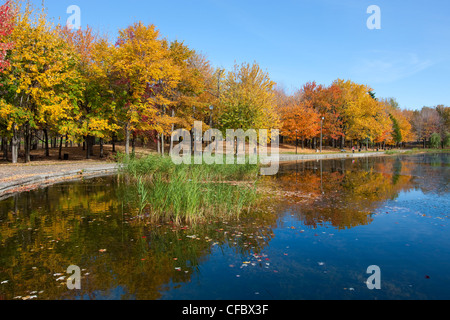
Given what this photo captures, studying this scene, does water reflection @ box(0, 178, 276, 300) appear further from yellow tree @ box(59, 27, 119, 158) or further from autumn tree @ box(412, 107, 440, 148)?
autumn tree @ box(412, 107, 440, 148)

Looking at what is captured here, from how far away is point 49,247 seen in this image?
6.12 m

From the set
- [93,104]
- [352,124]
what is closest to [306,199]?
[93,104]

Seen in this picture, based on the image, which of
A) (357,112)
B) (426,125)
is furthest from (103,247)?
(426,125)

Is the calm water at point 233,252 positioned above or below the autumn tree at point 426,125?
below

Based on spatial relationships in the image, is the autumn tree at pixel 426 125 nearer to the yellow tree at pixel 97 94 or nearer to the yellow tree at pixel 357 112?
the yellow tree at pixel 357 112

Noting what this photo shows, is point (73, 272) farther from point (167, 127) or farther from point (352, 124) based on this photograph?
point (352, 124)

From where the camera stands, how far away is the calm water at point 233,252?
4.42 meters

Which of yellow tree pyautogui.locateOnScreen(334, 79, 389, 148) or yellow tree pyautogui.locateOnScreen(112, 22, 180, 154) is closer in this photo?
yellow tree pyautogui.locateOnScreen(112, 22, 180, 154)

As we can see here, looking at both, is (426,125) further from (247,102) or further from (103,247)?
(103,247)

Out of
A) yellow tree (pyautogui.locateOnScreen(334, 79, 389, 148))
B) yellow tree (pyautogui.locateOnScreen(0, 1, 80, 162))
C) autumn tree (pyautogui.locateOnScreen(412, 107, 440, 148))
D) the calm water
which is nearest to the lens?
the calm water

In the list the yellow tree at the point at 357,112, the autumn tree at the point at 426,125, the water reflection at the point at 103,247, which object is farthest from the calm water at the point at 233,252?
the autumn tree at the point at 426,125

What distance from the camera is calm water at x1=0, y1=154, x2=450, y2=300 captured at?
4418 millimetres

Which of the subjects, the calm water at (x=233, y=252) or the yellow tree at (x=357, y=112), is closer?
the calm water at (x=233, y=252)

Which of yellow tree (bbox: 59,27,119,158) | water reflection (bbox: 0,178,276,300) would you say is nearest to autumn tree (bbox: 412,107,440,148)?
yellow tree (bbox: 59,27,119,158)
